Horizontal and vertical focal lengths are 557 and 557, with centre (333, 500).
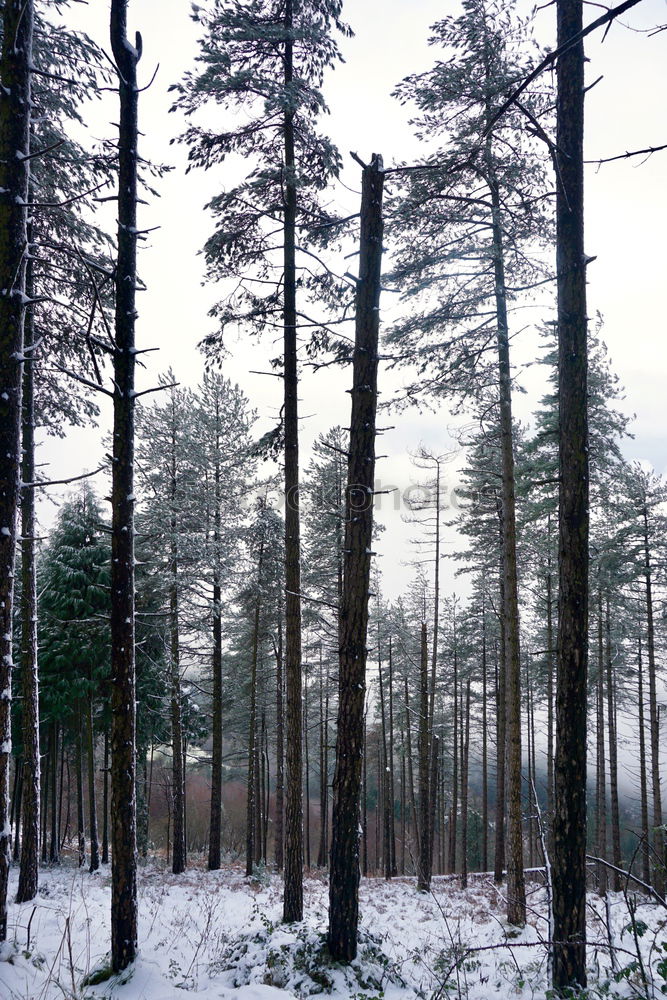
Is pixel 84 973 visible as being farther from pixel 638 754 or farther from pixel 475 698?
pixel 475 698

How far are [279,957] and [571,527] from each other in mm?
5822

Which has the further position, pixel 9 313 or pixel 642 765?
pixel 642 765

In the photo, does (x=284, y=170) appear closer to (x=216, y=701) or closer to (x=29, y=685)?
(x=29, y=685)

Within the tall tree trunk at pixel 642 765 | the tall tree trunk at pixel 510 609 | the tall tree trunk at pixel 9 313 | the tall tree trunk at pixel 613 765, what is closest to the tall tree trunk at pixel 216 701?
the tall tree trunk at pixel 510 609

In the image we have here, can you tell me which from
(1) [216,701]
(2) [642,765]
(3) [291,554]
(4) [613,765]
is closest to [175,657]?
(1) [216,701]

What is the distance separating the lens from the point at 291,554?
9312 millimetres

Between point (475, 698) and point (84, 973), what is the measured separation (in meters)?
28.0

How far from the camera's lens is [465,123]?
1026 centimetres

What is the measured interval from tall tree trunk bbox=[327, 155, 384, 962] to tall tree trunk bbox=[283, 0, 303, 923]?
6.12 ft

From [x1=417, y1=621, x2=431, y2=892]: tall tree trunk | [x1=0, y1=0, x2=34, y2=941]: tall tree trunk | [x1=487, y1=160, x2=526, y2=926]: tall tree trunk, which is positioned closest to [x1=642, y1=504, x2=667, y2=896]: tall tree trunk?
[x1=417, y1=621, x2=431, y2=892]: tall tree trunk

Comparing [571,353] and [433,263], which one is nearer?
[571,353]

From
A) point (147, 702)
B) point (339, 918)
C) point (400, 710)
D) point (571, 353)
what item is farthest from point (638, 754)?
point (571, 353)

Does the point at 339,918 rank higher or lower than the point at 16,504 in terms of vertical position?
lower

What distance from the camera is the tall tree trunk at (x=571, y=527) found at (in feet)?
16.0
